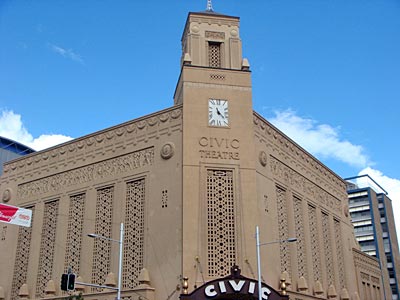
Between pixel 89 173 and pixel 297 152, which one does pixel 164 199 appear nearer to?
pixel 89 173

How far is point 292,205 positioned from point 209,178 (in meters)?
8.66

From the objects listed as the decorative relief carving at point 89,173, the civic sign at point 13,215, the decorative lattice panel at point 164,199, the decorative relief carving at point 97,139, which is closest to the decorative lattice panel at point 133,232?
the decorative relief carving at point 89,173

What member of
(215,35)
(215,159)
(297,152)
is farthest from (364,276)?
(215,35)

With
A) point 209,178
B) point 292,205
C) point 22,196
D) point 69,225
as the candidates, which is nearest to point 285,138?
point 292,205

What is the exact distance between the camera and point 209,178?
3017 cm

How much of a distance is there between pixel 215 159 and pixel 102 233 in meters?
9.07

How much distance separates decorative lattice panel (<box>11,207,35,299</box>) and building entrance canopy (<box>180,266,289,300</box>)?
1542 centimetres

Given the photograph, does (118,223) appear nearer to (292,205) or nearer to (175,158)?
(175,158)

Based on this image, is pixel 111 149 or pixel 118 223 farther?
pixel 111 149

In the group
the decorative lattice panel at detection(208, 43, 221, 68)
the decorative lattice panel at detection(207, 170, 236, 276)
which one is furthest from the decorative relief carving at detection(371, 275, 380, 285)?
the decorative lattice panel at detection(208, 43, 221, 68)

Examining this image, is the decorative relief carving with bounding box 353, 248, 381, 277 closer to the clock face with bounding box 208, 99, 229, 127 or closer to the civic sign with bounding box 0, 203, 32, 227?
the clock face with bounding box 208, 99, 229, 127

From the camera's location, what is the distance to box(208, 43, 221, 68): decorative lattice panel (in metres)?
34.8

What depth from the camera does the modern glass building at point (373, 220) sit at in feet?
254

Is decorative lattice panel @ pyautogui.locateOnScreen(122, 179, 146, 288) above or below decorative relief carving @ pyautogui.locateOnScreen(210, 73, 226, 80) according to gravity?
below
